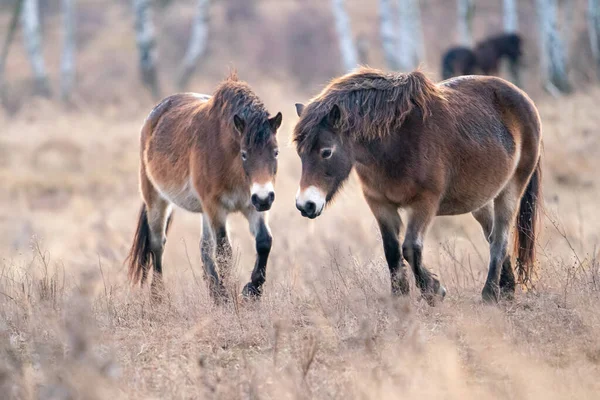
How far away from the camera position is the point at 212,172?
704 cm

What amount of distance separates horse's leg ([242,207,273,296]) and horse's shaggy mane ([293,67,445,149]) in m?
1.26

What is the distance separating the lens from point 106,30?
31422 mm

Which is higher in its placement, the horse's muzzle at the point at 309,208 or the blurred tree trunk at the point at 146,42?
A: the horse's muzzle at the point at 309,208

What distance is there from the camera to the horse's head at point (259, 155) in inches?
252

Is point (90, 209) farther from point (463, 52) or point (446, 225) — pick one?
point (463, 52)

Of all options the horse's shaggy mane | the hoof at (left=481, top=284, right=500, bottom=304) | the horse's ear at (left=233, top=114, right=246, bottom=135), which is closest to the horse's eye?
the horse's shaggy mane

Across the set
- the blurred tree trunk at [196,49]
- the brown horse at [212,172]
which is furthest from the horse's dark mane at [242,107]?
the blurred tree trunk at [196,49]

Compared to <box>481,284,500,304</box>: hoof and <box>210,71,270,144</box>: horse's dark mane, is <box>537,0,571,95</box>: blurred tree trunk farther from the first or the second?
<box>481,284,500,304</box>: hoof

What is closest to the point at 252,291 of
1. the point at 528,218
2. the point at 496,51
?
the point at 528,218

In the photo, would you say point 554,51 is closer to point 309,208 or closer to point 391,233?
point 391,233

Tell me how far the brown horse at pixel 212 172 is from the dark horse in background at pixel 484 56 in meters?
12.2

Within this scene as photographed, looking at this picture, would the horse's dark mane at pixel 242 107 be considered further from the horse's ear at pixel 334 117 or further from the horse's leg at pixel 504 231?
the horse's leg at pixel 504 231

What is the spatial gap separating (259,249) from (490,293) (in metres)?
1.95

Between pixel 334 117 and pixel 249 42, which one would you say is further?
pixel 249 42
